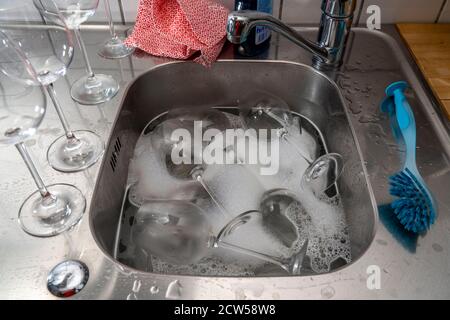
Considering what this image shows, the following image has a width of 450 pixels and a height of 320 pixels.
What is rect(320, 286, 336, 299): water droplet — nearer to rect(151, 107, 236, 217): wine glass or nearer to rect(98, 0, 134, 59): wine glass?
rect(151, 107, 236, 217): wine glass

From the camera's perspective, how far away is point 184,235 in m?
0.52

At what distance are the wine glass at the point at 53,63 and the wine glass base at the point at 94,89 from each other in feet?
0.26

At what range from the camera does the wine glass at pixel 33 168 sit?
18.1 inches

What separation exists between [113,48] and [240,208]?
0.46 m

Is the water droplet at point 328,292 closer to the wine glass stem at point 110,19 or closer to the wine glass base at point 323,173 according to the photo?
the wine glass base at point 323,173

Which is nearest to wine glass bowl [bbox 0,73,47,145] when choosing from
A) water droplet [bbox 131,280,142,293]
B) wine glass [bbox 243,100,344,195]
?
water droplet [bbox 131,280,142,293]

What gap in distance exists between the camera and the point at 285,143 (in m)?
0.73

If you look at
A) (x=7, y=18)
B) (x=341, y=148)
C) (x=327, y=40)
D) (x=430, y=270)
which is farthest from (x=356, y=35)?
(x=7, y=18)

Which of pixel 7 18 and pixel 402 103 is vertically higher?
pixel 7 18

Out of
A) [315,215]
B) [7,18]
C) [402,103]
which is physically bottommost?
[315,215]

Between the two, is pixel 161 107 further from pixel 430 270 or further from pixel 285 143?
pixel 430 270

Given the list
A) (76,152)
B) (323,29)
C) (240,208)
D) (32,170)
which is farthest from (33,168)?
(323,29)
